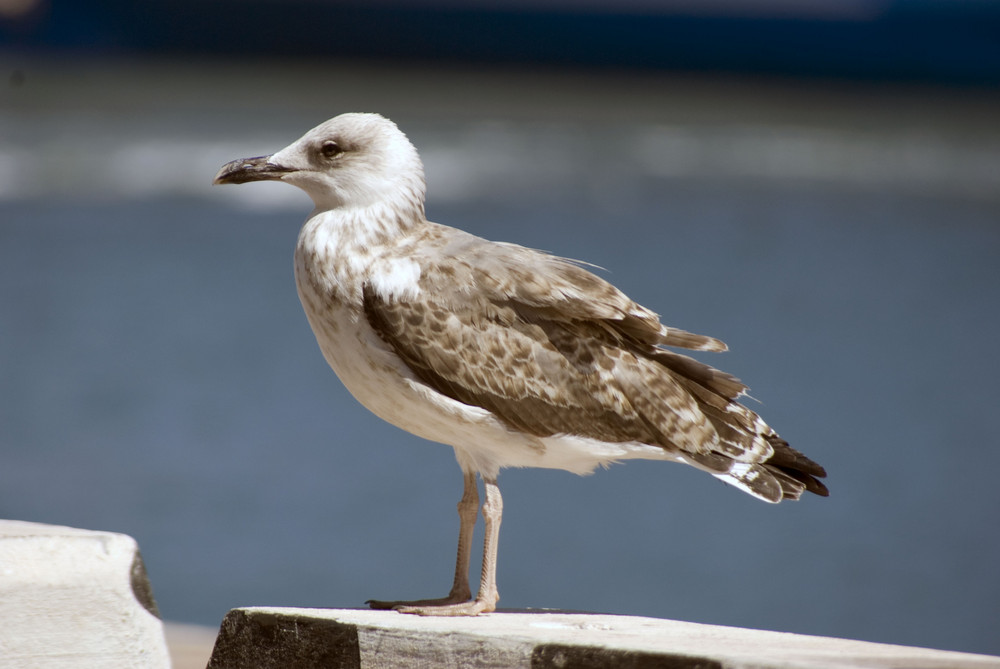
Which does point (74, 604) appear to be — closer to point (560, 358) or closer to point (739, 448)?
point (560, 358)

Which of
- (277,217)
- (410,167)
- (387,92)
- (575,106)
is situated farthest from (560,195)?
(410,167)

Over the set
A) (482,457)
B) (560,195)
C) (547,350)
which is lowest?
(482,457)

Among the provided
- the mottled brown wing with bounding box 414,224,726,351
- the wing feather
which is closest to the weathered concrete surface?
the wing feather

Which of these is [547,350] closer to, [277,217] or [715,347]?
[715,347]

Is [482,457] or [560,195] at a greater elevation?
[560,195]

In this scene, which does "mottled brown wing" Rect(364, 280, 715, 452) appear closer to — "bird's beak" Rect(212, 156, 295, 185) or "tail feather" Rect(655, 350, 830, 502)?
"tail feather" Rect(655, 350, 830, 502)

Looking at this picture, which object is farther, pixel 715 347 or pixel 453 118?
pixel 453 118

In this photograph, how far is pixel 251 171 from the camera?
3.20 m

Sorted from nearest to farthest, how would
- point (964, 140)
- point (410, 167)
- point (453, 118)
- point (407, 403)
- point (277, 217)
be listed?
point (407, 403), point (410, 167), point (277, 217), point (453, 118), point (964, 140)

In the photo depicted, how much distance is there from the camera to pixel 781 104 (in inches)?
827

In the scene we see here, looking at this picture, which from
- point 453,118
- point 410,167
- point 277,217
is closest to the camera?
point 410,167

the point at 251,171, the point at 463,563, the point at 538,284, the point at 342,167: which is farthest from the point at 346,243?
the point at 463,563

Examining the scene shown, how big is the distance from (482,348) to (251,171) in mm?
844

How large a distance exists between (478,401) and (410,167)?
2.42ft
